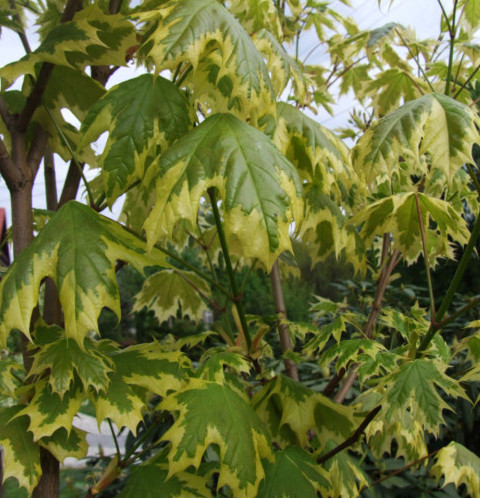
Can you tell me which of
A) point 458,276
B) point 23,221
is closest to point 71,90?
point 23,221

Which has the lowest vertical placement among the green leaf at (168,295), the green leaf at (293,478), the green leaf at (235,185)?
the green leaf at (293,478)

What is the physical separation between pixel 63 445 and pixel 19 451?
6 centimetres

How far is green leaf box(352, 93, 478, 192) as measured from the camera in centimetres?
66

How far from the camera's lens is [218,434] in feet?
2.17

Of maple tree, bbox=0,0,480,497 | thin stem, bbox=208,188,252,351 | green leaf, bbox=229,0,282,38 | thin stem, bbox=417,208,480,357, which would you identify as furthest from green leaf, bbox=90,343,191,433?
green leaf, bbox=229,0,282,38

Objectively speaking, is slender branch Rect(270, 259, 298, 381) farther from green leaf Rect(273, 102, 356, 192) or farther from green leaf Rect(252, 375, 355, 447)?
green leaf Rect(273, 102, 356, 192)

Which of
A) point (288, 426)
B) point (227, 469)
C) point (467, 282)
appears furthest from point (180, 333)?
point (227, 469)

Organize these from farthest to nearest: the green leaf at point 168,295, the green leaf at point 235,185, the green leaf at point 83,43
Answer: the green leaf at point 168,295 → the green leaf at point 83,43 → the green leaf at point 235,185

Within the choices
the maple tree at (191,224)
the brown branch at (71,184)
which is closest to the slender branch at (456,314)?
the maple tree at (191,224)

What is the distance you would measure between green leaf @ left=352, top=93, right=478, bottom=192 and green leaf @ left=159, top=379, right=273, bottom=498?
367 millimetres

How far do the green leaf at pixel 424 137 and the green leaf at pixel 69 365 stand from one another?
0.45 m

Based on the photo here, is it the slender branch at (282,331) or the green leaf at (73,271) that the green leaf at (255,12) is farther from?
the green leaf at (73,271)

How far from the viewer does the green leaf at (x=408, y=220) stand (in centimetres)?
85

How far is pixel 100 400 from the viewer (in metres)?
0.69
